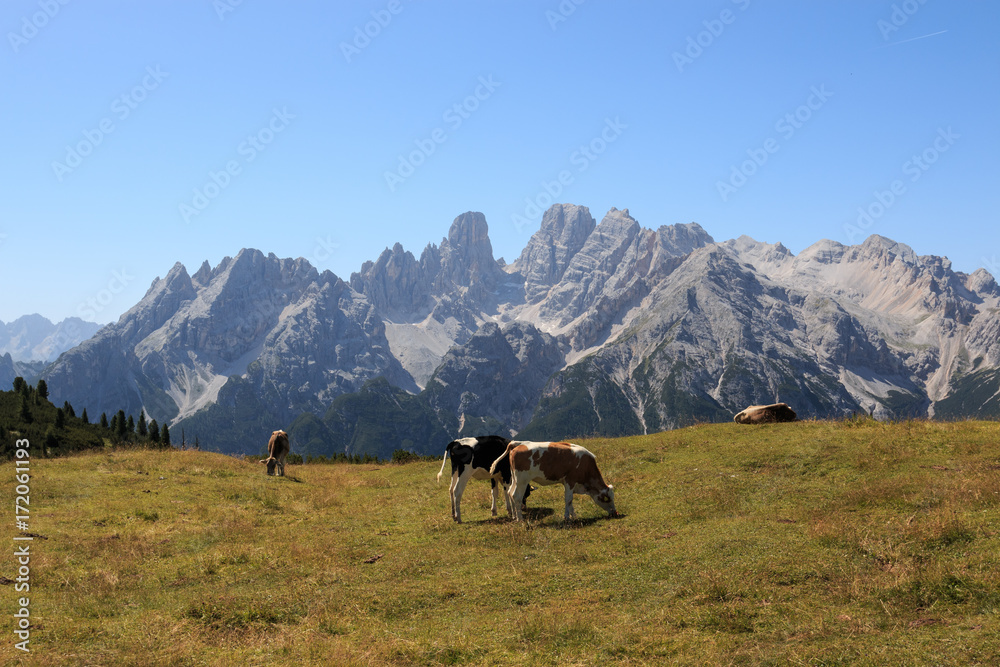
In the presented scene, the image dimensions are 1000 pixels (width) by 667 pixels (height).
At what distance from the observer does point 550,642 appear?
39.1ft

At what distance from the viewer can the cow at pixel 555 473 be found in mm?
22516

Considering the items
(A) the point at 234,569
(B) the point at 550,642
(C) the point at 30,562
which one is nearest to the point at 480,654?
(B) the point at 550,642

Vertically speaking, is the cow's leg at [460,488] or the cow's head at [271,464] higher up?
the cow's leg at [460,488]

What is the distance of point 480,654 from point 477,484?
66.2ft

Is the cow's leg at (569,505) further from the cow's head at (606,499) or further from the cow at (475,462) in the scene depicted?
the cow at (475,462)

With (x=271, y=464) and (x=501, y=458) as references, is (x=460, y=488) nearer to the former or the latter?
(x=501, y=458)

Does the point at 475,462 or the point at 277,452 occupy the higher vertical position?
the point at 475,462

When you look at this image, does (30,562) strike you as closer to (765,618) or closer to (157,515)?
(157,515)

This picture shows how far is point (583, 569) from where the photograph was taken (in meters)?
16.4

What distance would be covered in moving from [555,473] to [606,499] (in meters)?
2.07

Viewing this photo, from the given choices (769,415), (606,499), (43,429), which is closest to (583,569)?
(606,499)

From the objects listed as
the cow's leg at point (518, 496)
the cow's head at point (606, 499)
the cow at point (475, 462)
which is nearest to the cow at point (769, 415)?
the cow's head at point (606, 499)

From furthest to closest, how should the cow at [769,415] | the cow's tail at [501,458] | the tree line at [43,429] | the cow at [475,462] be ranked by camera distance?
the tree line at [43,429] < the cow at [769,415] < the cow at [475,462] < the cow's tail at [501,458]

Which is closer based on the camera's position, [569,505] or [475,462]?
[569,505]
